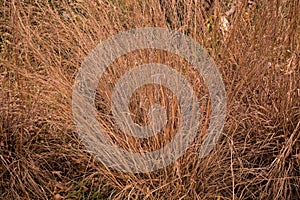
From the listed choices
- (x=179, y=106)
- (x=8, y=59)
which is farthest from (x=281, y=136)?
(x=8, y=59)

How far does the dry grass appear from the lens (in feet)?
7.47

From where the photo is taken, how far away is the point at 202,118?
2.34 m

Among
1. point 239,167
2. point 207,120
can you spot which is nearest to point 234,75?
point 207,120

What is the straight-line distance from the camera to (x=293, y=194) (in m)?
2.37

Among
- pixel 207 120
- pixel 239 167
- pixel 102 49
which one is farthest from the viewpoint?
pixel 102 49

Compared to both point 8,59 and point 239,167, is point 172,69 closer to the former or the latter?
point 239,167

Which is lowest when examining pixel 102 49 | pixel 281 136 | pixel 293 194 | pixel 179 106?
pixel 293 194

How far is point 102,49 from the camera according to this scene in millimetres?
2635

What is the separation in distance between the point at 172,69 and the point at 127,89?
0.25 metres

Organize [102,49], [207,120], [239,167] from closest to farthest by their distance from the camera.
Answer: [207,120]
[239,167]
[102,49]

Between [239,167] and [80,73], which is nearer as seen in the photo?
[239,167]

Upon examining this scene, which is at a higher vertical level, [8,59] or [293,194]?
A: [8,59]

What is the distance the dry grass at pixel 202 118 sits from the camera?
7.47ft

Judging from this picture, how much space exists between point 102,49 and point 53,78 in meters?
0.31
